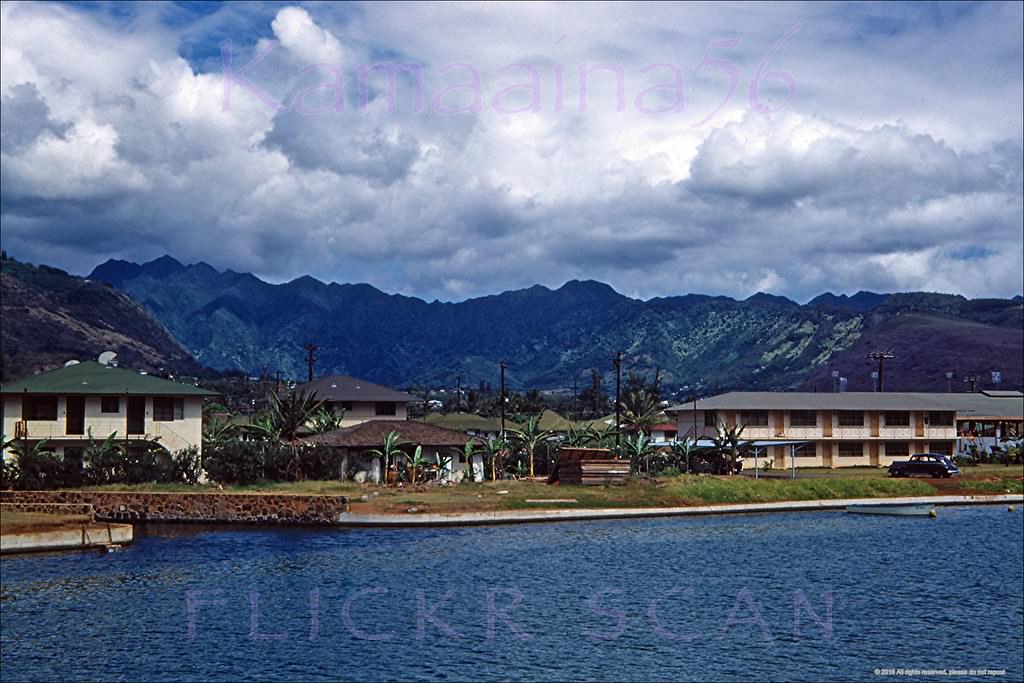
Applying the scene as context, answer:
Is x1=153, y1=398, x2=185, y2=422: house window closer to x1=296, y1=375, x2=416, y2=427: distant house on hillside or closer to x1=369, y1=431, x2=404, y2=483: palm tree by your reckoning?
x1=369, y1=431, x2=404, y2=483: palm tree

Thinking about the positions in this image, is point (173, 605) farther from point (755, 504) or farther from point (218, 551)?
point (755, 504)

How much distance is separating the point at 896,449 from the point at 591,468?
42721 millimetres

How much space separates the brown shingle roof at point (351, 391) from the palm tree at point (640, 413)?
82.6 feet

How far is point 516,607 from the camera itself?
131 ft

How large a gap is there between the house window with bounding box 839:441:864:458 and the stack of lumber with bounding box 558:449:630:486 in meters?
34.4

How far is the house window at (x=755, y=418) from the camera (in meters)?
99.9

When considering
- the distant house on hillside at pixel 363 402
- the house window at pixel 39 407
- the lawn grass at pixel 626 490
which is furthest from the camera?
the distant house on hillside at pixel 363 402

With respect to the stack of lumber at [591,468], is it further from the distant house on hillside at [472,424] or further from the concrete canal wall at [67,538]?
the distant house on hillside at [472,424]

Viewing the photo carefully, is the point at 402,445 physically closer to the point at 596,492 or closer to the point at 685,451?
the point at 596,492

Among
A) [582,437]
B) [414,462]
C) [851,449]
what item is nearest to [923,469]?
[851,449]

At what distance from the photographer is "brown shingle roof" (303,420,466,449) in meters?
77.1

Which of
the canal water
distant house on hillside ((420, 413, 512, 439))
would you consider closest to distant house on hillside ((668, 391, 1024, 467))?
distant house on hillside ((420, 413, 512, 439))

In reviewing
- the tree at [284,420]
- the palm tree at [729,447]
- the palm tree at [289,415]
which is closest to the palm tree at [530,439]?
the palm tree at [729,447]

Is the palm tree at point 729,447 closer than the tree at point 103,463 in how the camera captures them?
No
